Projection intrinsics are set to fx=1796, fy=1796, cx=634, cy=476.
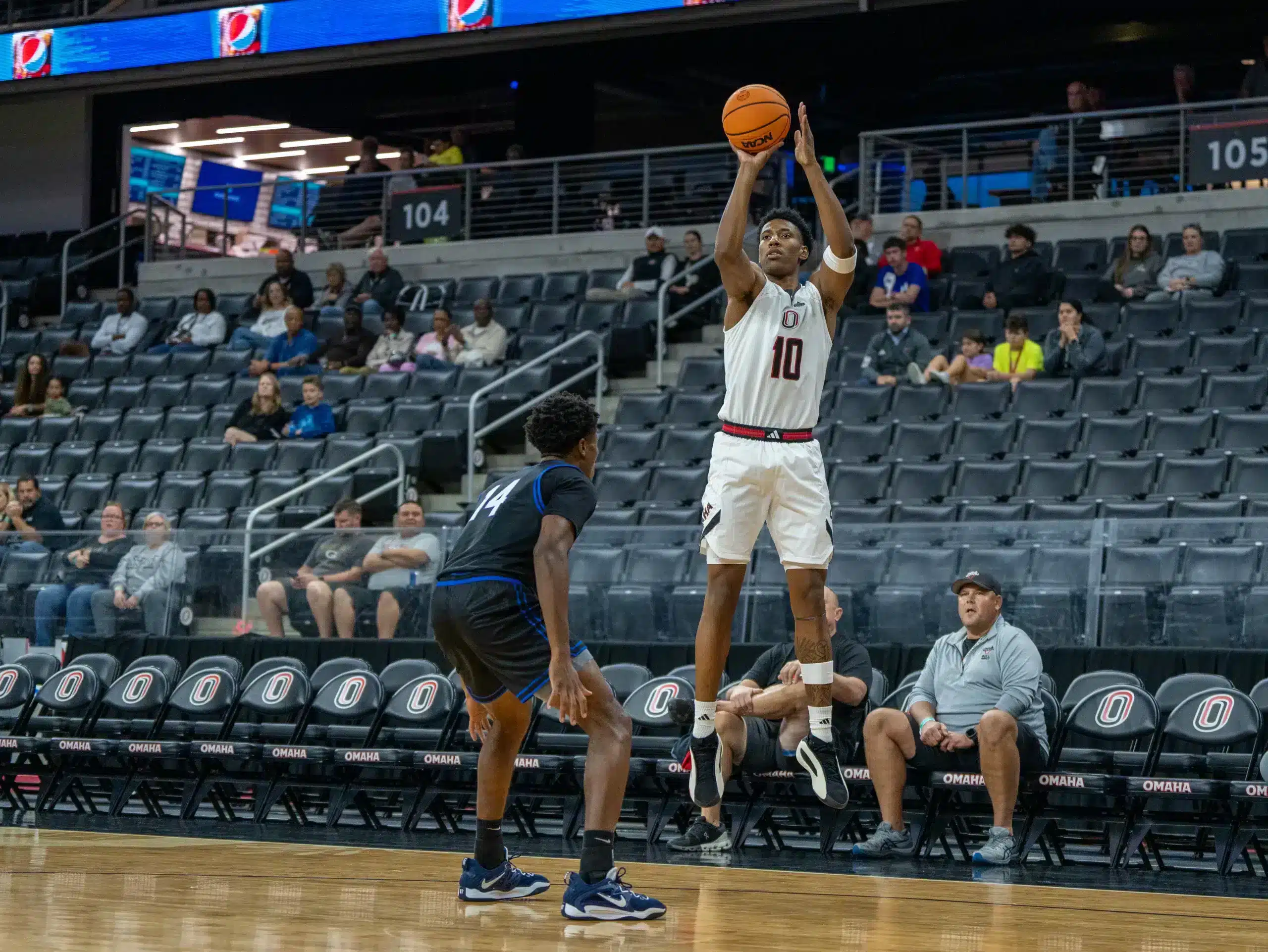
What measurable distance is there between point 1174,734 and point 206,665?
6012 mm

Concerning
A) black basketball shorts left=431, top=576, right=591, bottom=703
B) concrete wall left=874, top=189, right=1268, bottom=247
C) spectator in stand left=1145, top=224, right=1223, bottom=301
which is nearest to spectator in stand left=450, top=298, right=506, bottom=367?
concrete wall left=874, top=189, right=1268, bottom=247

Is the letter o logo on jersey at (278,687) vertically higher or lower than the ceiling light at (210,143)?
lower

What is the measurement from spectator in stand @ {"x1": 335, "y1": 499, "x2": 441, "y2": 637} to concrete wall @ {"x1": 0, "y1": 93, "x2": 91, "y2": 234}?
13.7 m

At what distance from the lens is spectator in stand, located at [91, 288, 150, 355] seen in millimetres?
19984

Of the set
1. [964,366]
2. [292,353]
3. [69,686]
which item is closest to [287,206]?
[292,353]

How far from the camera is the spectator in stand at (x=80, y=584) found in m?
12.8

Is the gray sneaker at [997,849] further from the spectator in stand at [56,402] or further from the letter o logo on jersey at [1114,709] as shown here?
the spectator in stand at [56,402]

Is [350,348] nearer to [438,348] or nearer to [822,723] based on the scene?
[438,348]

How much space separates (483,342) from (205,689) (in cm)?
661

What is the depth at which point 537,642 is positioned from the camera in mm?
6336

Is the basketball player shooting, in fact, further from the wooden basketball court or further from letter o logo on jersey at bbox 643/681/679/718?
letter o logo on jersey at bbox 643/681/679/718

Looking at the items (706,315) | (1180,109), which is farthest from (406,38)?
(1180,109)

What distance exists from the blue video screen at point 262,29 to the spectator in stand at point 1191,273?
529 centimetres

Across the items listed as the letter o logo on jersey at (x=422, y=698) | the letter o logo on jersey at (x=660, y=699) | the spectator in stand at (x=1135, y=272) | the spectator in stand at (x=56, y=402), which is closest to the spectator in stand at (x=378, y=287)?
the spectator in stand at (x=56, y=402)
